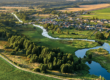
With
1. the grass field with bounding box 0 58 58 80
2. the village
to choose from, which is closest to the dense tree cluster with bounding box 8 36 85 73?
the grass field with bounding box 0 58 58 80

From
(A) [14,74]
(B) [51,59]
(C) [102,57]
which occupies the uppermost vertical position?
(B) [51,59]

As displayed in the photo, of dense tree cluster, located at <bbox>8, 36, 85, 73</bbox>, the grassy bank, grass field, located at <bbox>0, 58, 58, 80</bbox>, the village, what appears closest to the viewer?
grass field, located at <bbox>0, 58, 58, 80</bbox>

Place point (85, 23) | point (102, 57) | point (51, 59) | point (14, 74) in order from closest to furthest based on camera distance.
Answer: point (14, 74)
point (51, 59)
point (102, 57)
point (85, 23)

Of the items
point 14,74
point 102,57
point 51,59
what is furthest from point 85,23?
point 14,74

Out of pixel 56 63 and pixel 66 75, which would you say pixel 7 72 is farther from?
pixel 66 75

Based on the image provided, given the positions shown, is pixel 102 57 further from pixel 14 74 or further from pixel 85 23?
pixel 85 23

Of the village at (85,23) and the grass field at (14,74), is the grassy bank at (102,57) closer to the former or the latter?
the grass field at (14,74)

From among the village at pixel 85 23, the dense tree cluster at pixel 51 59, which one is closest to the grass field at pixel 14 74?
the dense tree cluster at pixel 51 59

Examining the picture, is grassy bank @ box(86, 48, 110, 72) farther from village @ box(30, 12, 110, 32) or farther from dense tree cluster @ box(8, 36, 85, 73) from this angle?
village @ box(30, 12, 110, 32)

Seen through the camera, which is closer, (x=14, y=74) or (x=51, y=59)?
(x=14, y=74)

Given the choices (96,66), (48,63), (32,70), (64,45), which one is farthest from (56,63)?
(64,45)

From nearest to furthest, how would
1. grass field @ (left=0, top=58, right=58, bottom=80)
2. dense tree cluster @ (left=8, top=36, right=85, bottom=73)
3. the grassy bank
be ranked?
grass field @ (left=0, top=58, right=58, bottom=80)
dense tree cluster @ (left=8, top=36, right=85, bottom=73)
the grassy bank
